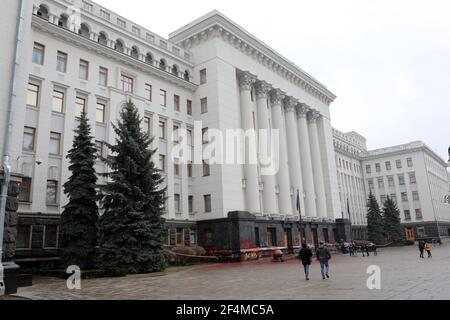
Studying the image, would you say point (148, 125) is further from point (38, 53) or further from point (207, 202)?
point (38, 53)

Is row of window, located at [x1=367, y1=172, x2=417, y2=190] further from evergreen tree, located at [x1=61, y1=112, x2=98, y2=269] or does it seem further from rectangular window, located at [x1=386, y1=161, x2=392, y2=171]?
evergreen tree, located at [x1=61, y1=112, x2=98, y2=269]

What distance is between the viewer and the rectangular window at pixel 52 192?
26045 millimetres

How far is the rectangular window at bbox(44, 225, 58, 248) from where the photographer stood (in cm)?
2512

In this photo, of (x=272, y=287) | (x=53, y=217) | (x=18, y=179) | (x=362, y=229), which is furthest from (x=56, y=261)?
(x=362, y=229)

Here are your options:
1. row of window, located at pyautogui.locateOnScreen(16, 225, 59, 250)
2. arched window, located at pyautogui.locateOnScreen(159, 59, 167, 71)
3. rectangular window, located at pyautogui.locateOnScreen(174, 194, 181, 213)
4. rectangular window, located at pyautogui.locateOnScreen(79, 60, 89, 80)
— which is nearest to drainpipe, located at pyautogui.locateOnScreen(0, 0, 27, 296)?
row of window, located at pyautogui.locateOnScreen(16, 225, 59, 250)

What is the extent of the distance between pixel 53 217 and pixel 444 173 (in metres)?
107

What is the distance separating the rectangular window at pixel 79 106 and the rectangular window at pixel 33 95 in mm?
3087

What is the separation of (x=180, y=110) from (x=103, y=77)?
9.07m

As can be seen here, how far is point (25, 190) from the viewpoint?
24719 millimetres

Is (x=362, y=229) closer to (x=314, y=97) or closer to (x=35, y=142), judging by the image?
(x=314, y=97)

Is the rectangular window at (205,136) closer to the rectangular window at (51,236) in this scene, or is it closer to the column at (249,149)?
the column at (249,149)

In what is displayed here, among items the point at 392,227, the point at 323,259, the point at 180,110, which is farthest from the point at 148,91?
the point at 392,227

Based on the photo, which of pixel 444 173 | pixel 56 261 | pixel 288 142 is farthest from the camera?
pixel 444 173
